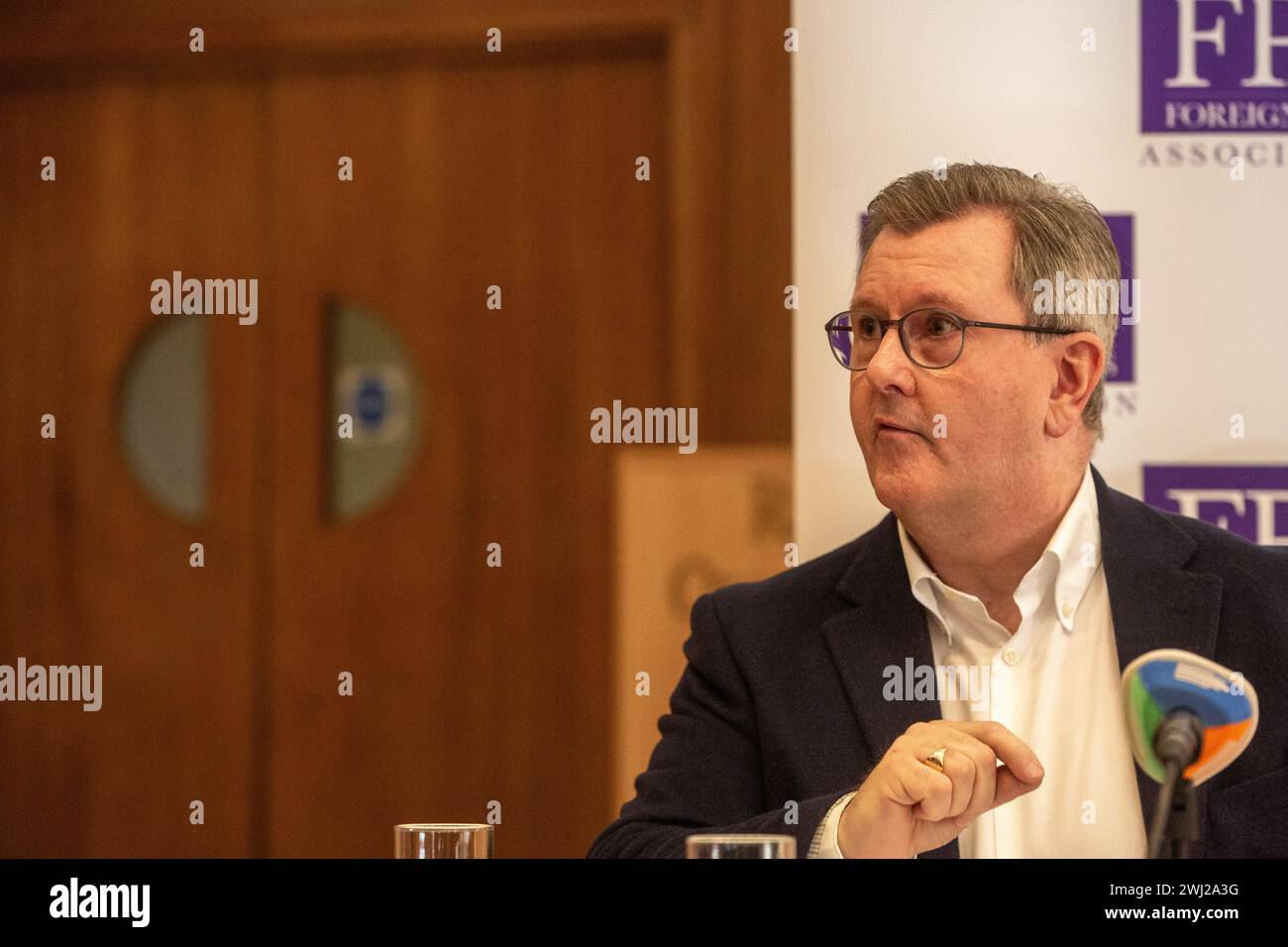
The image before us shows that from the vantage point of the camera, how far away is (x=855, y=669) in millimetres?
1862

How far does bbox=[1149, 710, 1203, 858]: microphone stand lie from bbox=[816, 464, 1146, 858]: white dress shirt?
0.75 meters

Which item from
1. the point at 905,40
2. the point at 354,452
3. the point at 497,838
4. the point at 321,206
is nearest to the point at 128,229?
the point at 321,206

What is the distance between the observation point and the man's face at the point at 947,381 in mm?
1878

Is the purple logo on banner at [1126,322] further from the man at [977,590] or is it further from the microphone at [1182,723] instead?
the microphone at [1182,723]

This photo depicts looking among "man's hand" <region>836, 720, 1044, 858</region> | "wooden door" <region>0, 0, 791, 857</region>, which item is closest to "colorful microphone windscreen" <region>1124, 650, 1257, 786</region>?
"man's hand" <region>836, 720, 1044, 858</region>

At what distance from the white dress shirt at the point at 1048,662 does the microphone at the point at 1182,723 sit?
0.73m

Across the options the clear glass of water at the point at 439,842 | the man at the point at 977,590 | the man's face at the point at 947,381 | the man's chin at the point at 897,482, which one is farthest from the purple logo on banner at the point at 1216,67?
the clear glass of water at the point at 439,842

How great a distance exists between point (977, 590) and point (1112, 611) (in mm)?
168

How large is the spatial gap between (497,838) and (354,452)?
0.95 m

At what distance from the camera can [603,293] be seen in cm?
332

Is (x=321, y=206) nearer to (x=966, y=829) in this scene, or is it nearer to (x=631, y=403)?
(x=631, y=403)

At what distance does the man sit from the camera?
1.81m

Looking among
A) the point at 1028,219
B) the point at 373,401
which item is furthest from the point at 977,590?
the point at 373,401
